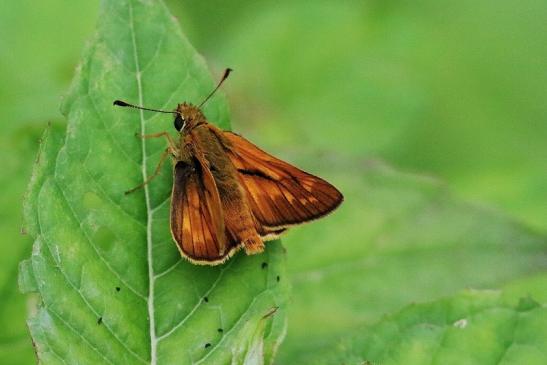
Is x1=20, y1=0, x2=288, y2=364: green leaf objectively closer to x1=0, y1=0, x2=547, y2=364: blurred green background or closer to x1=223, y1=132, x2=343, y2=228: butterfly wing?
x1=223, y1=132, x2=343, y2=228: butterfly wing

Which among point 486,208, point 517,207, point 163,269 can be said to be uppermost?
point 517,207

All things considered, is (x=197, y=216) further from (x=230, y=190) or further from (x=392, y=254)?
(x=392, y=254)

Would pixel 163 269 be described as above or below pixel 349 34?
below

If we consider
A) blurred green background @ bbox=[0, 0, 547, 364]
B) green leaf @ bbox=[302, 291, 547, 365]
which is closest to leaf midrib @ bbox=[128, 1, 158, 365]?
green leaf @ bbox=[302, 291, 547, 365]

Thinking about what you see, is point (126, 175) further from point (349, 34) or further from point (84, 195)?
point (349, 34)

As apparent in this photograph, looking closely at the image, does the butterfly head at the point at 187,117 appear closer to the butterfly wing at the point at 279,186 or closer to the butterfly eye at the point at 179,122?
the butterfly eye at the point at 179,122

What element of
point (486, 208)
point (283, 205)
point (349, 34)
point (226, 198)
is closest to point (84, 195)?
point (226, 198)

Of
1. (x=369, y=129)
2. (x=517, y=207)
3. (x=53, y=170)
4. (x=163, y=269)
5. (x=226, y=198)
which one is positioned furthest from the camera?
(x=369, y=129)

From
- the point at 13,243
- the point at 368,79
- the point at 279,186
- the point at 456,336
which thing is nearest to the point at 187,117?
the point at 279,186
